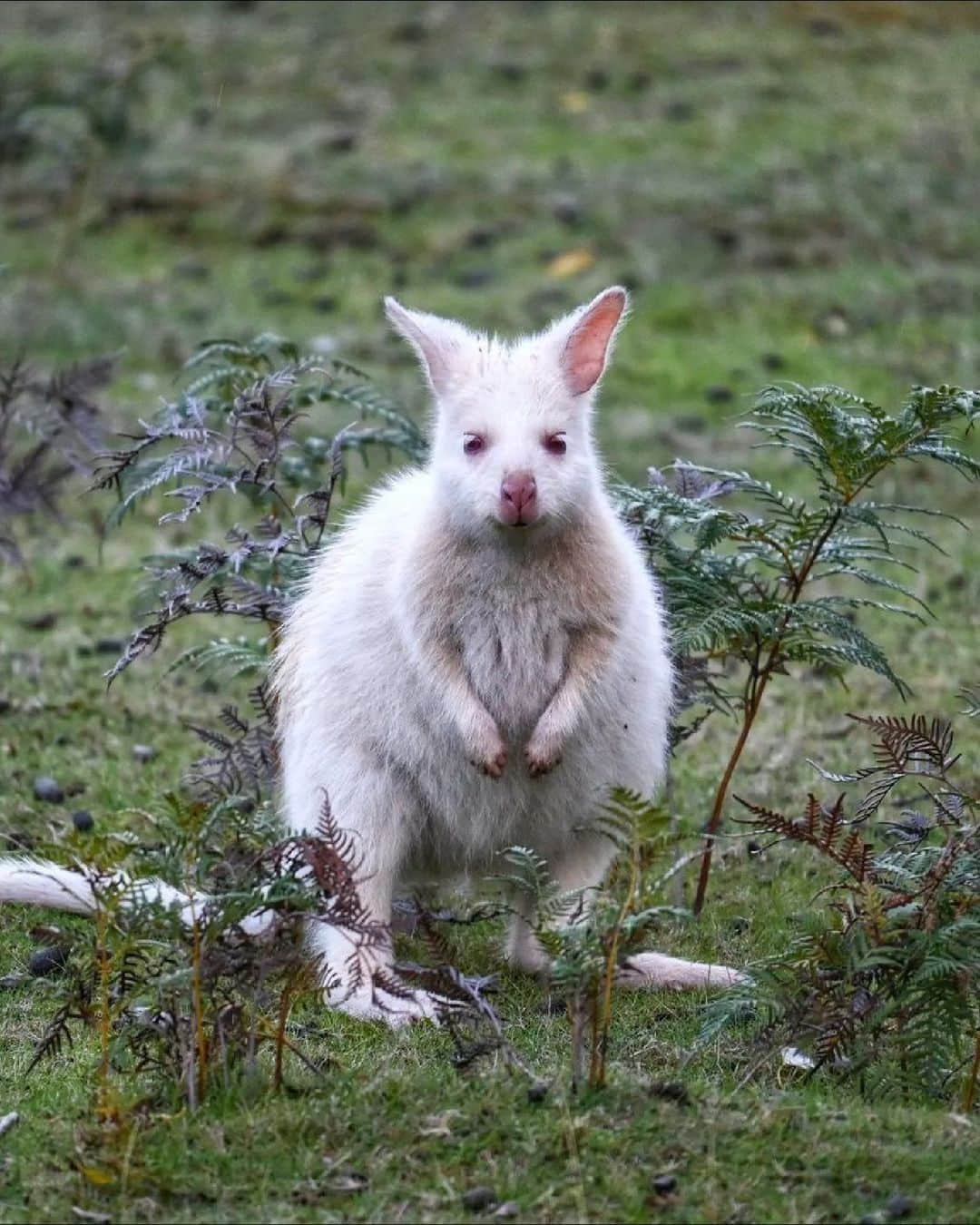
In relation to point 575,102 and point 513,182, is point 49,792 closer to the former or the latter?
point 513,182

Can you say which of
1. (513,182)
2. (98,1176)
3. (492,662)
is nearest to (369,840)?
(492,662)

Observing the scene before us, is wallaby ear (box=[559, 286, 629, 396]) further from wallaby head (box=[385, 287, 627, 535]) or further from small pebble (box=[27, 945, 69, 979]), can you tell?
small pebble (box=[27, 945, 69, 979])

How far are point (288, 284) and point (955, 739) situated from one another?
6.06m

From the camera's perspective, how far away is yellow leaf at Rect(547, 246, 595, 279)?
11836 mm

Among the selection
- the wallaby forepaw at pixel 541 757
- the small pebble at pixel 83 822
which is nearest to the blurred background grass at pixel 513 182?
the small pebble at pixel 83 822

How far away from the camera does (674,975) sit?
4.93 metres

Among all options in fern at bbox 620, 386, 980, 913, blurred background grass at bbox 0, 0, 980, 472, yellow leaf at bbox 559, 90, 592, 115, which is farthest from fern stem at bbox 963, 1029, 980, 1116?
yellow leaf at bbox 559, 90, 592, 115

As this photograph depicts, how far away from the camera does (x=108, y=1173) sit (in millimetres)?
3594

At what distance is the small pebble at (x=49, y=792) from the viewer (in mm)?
6148

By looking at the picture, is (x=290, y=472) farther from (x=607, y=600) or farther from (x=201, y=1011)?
(x=201, y=1011)

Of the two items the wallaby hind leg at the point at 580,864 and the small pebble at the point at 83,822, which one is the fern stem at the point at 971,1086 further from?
the small pebble at the point at 83,822

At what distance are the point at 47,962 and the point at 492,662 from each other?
4.19ft

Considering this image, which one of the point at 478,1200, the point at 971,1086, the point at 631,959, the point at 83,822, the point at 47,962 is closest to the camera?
the point at 478,1200

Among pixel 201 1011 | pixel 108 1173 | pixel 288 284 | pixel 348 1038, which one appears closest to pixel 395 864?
pixel 348 1038
